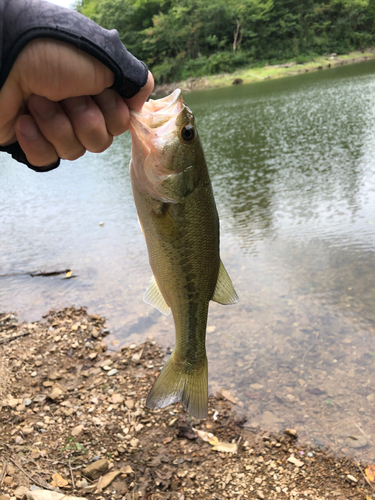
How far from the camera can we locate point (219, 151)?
15203 millimetres

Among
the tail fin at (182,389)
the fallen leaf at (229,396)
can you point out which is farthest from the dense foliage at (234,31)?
the tail fin at (182,389)

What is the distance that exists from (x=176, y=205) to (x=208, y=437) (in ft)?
8.40

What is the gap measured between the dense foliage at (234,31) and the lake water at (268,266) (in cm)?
3861

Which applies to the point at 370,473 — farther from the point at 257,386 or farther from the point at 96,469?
the point at 96,469

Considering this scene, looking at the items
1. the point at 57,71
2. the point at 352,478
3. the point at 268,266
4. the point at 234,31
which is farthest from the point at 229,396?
the point at 234,31

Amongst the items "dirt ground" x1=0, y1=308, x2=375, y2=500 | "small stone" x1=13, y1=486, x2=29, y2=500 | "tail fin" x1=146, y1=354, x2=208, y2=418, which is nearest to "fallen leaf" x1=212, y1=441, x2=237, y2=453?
"dirt ground" x1=0, y1=308, x2=375, y2=500

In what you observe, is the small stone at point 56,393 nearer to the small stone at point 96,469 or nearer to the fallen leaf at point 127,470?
the small stone at point 96,469

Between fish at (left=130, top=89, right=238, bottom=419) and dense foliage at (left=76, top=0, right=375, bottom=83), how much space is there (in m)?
49.3

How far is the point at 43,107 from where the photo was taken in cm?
174

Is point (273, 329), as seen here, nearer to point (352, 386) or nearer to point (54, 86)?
point (352, 386)

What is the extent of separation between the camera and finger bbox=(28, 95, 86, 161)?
1736 millimetres

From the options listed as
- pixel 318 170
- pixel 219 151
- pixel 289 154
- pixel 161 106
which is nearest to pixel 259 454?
pixel 161 106

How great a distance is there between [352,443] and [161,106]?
3488mm

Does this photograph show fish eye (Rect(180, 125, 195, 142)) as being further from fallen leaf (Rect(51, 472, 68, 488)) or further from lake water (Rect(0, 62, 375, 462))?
lake water (Rect(0, 62, 375, 462))
